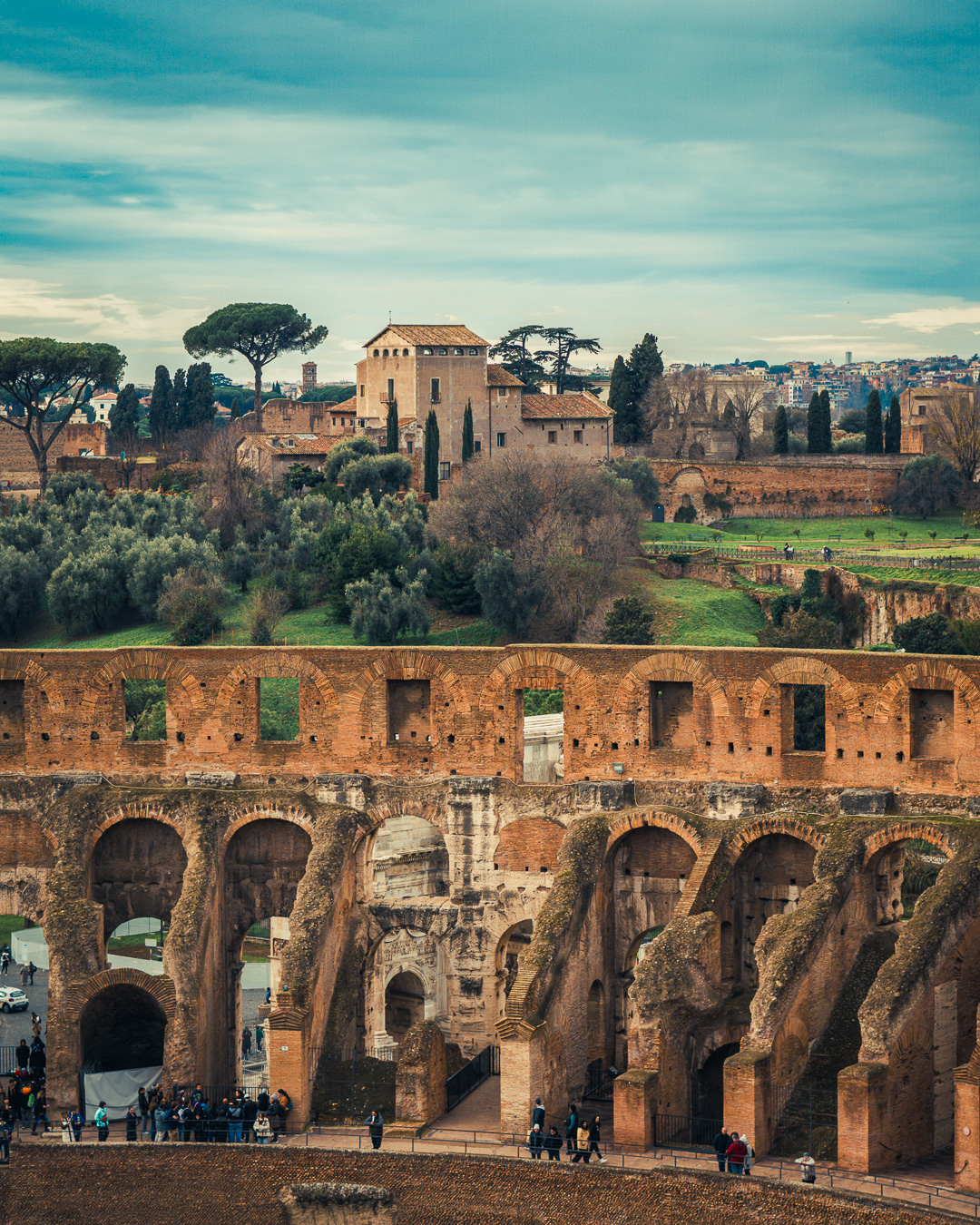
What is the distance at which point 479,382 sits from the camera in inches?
3223

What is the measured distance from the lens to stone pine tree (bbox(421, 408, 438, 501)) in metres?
70.4

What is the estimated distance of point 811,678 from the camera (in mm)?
26188

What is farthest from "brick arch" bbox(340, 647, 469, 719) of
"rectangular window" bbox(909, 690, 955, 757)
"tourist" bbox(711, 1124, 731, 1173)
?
"tourist" bbox(711, 1124, 731, 1173)

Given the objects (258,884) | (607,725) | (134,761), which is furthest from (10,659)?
(607,725)

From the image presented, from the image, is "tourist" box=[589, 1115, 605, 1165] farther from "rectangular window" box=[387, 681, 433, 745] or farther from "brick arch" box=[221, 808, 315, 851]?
"rectangular window" box=[387, 681, 433, 745]

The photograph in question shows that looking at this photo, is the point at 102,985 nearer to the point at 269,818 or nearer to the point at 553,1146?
the point at 269,818

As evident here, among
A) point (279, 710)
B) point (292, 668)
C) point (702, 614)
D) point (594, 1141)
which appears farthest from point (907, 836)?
point (702, 614)

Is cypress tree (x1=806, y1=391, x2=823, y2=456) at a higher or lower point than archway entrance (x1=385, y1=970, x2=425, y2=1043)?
higher

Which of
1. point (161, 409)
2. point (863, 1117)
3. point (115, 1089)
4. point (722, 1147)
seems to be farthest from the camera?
point (161, 409)

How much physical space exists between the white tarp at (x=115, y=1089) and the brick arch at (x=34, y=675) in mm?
6202

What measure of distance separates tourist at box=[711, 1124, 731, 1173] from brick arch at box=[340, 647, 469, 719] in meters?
8.11

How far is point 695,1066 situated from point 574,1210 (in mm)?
3031

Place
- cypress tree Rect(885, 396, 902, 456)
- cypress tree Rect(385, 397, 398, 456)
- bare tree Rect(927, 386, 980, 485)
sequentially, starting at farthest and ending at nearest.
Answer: cypress tree Rect(885, 396, 902, 456) → bare tree Rect(927, 386, 980, 485) → cypress tree Rect(385, 397, 398, 456)

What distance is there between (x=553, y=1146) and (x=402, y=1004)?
26.5 ft
